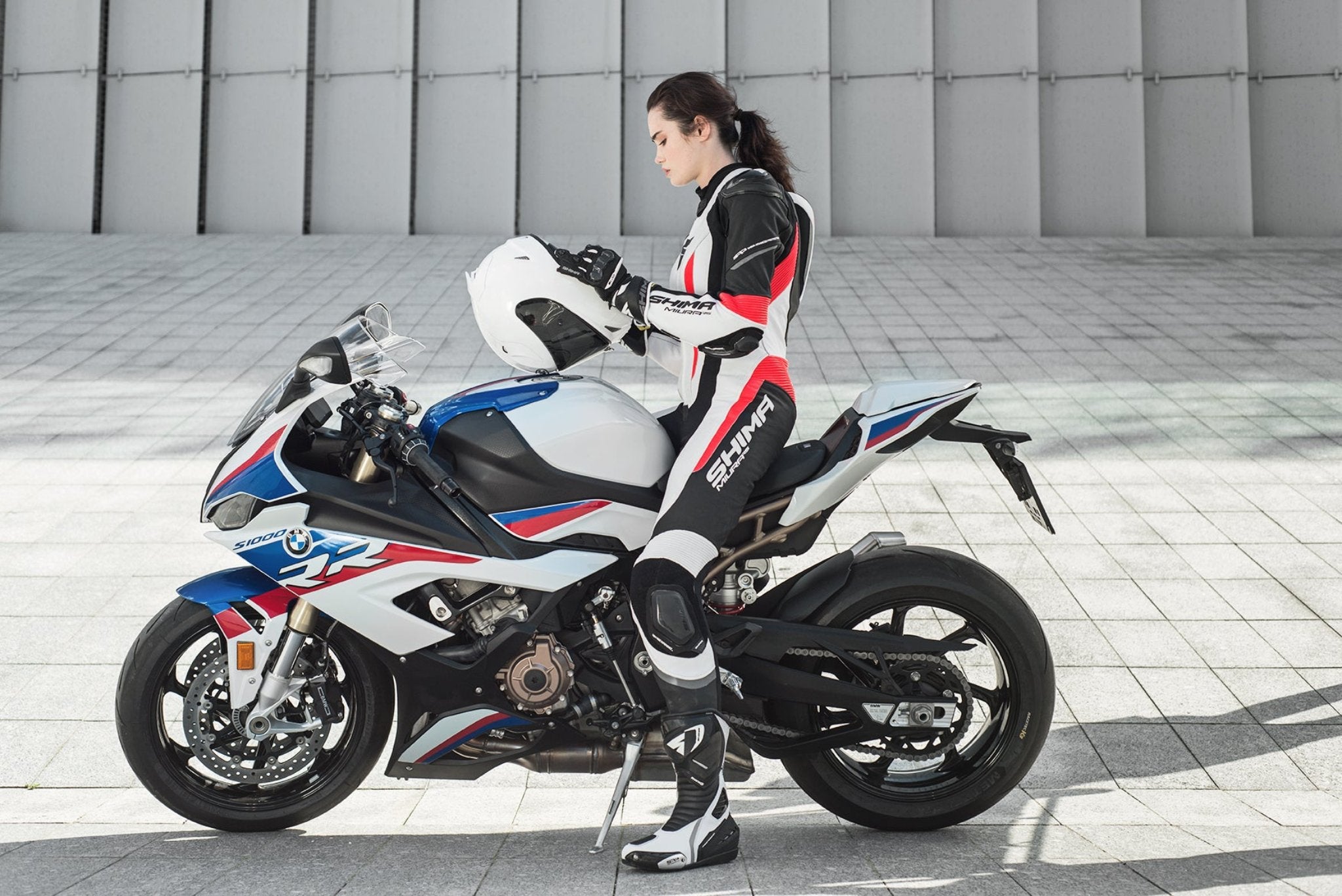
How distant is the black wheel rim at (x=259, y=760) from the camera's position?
3.32 m

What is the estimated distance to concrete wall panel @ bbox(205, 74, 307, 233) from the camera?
17.8 meters

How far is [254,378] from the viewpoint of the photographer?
969cm

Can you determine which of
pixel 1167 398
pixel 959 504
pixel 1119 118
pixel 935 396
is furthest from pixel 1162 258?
pixel 935 396

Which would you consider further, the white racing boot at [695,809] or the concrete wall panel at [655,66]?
the concrete wall panel at [655,66]

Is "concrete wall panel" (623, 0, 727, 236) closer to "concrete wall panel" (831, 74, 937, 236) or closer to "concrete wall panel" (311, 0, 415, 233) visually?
"concrete wall panel" (831, 74, 937, 236)

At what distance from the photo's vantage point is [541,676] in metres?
3.26

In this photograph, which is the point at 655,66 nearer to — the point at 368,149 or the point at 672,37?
the point at 672,37

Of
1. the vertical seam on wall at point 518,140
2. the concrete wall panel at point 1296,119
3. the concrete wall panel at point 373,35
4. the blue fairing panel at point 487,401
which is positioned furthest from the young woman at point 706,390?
the concrete wall panel at point 1296,119

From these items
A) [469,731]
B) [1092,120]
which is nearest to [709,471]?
[469,731]

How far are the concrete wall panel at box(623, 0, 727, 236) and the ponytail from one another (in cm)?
1426

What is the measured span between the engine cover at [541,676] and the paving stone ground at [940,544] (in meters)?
0.39

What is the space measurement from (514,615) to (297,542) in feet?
1.89

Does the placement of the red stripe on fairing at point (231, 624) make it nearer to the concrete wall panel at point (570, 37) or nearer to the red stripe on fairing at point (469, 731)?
the red stripe on fairing at point (469, 731)

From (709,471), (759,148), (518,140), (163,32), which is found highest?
(163,32)
